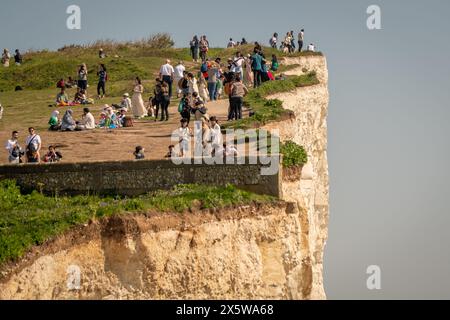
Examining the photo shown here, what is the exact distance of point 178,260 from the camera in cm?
2478

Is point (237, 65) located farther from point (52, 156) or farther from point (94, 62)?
point (94, 62)

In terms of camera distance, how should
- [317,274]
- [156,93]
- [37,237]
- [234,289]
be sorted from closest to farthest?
[37,237] < [234,289] < [317,274] < [156,93]

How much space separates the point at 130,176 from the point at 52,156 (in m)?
4.35

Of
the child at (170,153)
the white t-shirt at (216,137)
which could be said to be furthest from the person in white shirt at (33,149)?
the white t-shirt at (216,137)

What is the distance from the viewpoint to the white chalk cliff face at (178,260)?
2323 cm

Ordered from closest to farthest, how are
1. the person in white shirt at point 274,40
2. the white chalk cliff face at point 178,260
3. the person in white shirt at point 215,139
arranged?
the white chalk cliff face at point 178,260 < the person in white shirt at point 215,139 < the person in white shirt at point 274,40

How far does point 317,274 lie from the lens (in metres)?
34.9

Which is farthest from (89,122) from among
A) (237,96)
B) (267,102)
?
(267,102)

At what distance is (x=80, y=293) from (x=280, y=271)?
191 inches

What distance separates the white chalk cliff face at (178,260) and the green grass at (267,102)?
6.65 meters

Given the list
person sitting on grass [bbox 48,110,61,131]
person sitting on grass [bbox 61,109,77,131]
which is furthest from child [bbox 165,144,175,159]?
person sitting on grass [bbox 48,110,61,131]

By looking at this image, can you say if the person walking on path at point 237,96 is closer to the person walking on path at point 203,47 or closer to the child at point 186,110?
the child at point 186,110

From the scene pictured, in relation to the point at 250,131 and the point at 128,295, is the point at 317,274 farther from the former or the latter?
the point at 128,295

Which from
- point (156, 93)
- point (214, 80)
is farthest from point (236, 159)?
point (214, 80)
